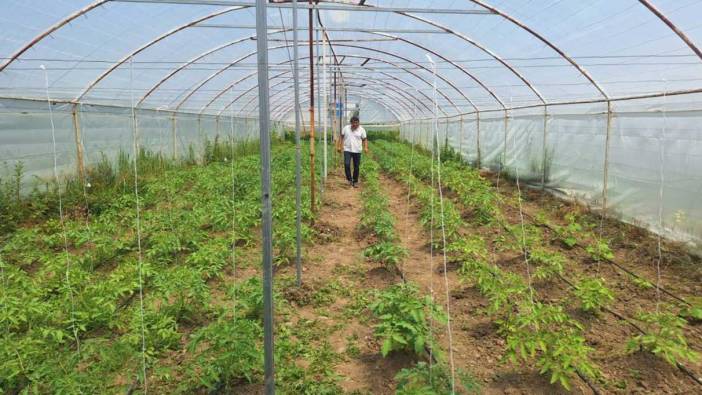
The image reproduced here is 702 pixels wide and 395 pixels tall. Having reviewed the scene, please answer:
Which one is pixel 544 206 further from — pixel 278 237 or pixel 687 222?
pixel 278 237

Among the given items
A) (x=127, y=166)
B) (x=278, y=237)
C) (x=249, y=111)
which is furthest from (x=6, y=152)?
(x=249, y=111)

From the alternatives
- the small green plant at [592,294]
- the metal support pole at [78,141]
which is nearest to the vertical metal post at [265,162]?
the small green plant at [592,294]

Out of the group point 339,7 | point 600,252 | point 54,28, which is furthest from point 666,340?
point 54,28

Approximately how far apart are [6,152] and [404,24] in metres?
7.04

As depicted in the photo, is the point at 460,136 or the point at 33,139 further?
the point at 460,136

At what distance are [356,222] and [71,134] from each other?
18.7 ft

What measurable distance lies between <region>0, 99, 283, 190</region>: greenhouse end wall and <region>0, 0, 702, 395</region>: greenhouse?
4cm

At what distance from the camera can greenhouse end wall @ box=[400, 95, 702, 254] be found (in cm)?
552

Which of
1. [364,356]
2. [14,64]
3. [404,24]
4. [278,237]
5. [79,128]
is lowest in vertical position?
[364,356]

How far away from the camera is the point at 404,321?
2967mm

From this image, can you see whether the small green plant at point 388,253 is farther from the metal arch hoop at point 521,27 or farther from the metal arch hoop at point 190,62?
the metal arch hoop at point 190,62

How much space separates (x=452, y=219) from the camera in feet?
19.3

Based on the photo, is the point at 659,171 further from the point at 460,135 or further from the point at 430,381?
the point at 460,135

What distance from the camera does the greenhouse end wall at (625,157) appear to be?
5523 mm
